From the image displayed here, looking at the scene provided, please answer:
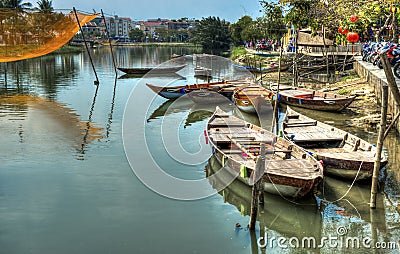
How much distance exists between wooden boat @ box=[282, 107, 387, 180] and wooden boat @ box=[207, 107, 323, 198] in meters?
0.61

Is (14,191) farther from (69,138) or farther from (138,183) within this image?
(69,138)

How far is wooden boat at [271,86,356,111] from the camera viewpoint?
1723 centimetres

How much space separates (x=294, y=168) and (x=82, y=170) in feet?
18.2

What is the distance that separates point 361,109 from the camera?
57.9 feet

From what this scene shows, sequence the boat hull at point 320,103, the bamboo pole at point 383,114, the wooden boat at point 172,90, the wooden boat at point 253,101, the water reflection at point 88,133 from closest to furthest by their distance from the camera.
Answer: the bamboo pole at point 383,114 → the water reflection at point 88,133 → the boat hull at point 320,103 → the wooden boat at point 253,101 → the wooden boat at point 172,90

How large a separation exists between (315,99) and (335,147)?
22.7ft

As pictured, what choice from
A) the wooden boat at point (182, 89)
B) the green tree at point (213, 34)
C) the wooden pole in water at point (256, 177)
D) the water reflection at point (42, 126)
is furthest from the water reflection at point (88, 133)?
the green tree at point (213, 34)

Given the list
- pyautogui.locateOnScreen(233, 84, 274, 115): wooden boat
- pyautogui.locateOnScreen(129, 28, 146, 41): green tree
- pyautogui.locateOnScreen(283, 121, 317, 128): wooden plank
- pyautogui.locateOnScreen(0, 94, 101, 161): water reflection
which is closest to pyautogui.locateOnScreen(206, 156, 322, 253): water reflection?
A: pyautogui.locateOnScreen(283, 121, 317, 128): wooden plank

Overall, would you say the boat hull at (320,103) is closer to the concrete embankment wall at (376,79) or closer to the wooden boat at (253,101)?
the wooden boat at (253,101)

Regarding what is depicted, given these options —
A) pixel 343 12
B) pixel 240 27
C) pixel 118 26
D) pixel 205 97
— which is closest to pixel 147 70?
pixel 205 97

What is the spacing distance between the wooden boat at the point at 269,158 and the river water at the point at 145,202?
0.47 m

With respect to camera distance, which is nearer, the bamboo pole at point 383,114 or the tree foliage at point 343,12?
the bamboo pole at point 383,114

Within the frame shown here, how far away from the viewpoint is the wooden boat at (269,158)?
8766 mm

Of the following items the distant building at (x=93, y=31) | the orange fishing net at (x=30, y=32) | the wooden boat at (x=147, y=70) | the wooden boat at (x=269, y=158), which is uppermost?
the distant building at (x=93, y=31)
